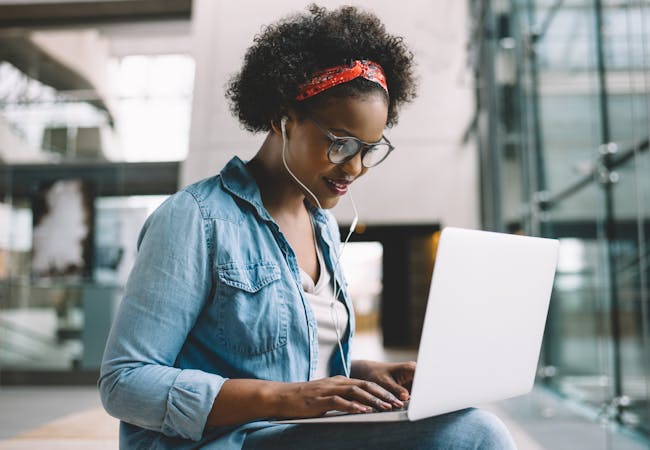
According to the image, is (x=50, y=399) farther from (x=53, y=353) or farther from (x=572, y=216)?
(x=572, y=216)

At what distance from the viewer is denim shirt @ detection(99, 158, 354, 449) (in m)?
0.91

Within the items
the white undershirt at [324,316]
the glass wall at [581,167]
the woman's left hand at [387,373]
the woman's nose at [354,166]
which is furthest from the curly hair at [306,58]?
the glass wall at [581,167]

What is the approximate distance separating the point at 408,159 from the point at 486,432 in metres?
1.44

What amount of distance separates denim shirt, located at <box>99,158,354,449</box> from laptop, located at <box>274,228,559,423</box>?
0.46 ft

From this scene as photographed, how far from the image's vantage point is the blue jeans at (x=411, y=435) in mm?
926

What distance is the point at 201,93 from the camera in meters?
2.00

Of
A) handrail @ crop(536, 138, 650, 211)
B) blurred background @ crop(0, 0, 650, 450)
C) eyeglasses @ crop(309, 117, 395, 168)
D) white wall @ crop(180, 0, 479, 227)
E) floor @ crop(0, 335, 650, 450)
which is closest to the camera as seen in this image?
eyeglasses @ crop(309, 117, 395, 168)

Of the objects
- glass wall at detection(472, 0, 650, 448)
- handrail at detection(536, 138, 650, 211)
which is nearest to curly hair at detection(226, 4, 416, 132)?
glass wall at detection(472, 0, 650, 448)

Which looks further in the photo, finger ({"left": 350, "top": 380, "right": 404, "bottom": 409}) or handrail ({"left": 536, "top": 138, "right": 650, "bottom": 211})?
handrail ({"left": 536, "top": 138, "right": 650, "bottom": 211})

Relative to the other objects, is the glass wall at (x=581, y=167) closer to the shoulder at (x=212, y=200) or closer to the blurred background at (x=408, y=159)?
the blurred background at (x=408, y=159)

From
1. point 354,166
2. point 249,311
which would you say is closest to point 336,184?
point 354,166

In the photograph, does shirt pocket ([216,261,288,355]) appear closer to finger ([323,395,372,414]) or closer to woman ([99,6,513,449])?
woman ([99,6,513,449])

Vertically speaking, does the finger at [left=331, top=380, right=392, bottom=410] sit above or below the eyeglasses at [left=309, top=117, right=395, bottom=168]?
below

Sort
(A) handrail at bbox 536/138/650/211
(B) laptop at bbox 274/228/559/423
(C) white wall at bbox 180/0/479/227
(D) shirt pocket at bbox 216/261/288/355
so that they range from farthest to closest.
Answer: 1. (A) handrail at bbox 536/138/650/211
2. (C) white wall at bbox 180/0/479/227
3. (D) shirt pocket at bbox 216/261/288/355
4. (B) laptop at bbox 274/228/559/423
